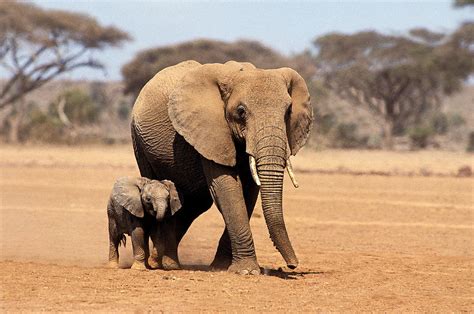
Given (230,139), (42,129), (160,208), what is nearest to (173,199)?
(160,208)

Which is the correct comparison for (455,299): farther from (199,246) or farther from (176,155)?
(199,246)

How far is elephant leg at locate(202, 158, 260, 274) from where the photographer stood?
9.82 meters

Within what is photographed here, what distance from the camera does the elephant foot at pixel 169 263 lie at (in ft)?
35.9

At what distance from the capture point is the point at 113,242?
11.2m

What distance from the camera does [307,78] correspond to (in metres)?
48.1

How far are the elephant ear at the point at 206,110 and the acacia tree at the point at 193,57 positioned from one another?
36238 millimetres

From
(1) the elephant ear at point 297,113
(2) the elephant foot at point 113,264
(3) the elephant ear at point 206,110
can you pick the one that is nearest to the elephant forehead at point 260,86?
(3) the elephant ear at point 206,110

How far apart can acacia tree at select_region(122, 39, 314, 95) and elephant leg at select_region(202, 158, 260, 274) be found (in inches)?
1442

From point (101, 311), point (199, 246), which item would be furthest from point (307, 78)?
point (101, 311)

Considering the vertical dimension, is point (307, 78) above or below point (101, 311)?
above

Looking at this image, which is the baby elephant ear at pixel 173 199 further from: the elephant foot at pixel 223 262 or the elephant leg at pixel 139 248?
the elephant foot at pixel 223 262

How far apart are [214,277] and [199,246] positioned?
4137 mm

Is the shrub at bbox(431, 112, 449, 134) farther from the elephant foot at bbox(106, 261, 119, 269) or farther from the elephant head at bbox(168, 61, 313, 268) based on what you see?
the elephant head at bbox(168, 61, 313, 268)

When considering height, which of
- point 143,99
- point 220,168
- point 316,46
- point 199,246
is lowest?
point 199,246
